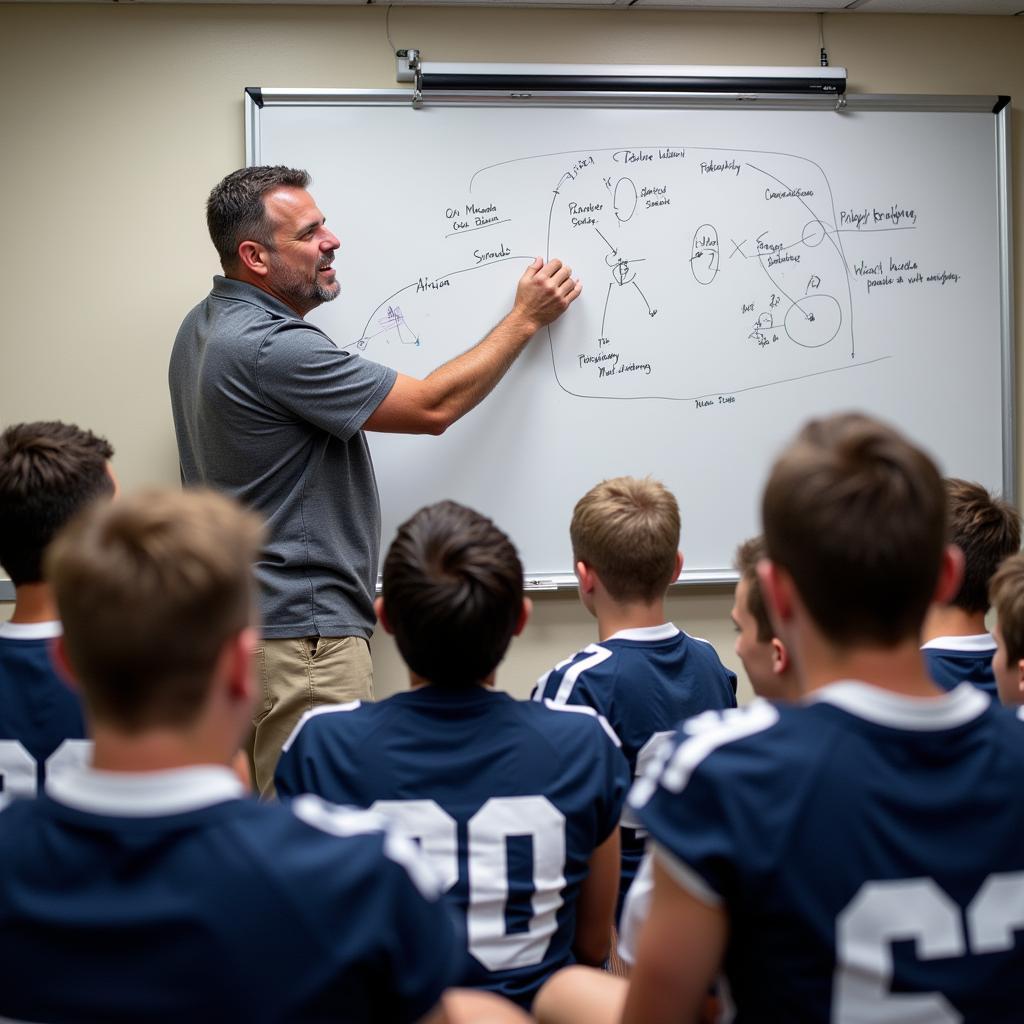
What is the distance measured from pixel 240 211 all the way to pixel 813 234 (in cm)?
153

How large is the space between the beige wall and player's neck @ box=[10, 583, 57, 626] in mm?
1363

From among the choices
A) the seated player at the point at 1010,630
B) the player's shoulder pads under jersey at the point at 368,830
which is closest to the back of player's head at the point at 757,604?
the seated player at the point at 1010,630

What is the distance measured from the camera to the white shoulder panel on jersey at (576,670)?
1832 millimetres

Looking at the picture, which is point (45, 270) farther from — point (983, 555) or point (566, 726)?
point (983, 555)

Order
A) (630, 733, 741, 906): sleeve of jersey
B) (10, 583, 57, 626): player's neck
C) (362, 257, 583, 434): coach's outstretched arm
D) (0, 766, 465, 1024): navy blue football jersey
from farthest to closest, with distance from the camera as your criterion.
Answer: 1. (362, 257, 583, 434): coach's outstretched arm
2. (10, 583, 57, 626): player's neck
3. (630, 733, 741, 906): sleeve of jersey
4. (0, 766, 465, 1024): navy blue football jersey

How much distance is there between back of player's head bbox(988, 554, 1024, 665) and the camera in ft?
5.14

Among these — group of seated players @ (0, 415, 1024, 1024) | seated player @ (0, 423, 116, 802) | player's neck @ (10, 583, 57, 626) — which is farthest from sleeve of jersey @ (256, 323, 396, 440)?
group of seated players @ (0, 415, 1024, 1024)

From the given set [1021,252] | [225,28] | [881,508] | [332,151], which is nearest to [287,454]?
[332,151]

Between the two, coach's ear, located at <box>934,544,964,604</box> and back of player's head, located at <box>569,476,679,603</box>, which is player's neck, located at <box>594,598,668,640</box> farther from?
coach's ear, located at <box>934,544,964,604</box>

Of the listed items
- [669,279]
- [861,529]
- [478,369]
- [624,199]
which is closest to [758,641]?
[861,529]

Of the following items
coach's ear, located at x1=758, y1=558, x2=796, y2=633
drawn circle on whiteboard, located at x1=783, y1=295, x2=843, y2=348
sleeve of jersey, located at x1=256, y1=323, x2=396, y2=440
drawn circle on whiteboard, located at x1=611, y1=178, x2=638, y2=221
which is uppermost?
drawn circle on whiteboard, located at x1=611, y1=178, x2=638, y2=221

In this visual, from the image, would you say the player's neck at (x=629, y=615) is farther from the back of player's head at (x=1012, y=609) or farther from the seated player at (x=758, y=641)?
the back of player's head at (x=1012, y=609)

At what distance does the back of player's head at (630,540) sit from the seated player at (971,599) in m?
0.47

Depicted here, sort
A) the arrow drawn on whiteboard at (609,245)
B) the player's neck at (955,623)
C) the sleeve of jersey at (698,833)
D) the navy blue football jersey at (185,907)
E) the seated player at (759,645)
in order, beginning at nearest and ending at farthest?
1. the navy blue football jersey at (185,907)
2. the sleeve of jersey at (698,833)
3. the seated player at (759,645)
4. the player's neck at (955,623)
5. the arrow drawn on whiteboard at (609,245)
